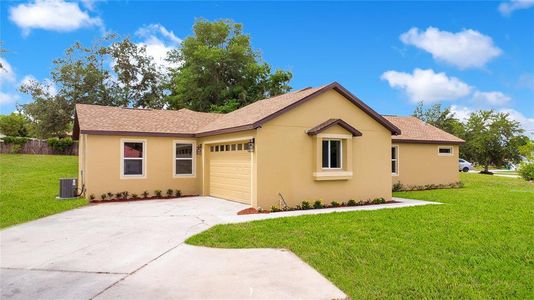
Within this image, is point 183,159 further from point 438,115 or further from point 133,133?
point 438,115

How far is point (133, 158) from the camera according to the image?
14.6 m

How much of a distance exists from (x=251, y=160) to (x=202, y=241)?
484 cm

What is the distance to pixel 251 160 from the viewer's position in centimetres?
1184

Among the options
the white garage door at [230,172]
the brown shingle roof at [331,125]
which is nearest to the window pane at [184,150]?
the white garage door at [230,172]

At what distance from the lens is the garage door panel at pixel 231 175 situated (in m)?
12.7

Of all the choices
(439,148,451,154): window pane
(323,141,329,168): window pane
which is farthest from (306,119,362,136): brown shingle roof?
(439,148,451,154): window pane

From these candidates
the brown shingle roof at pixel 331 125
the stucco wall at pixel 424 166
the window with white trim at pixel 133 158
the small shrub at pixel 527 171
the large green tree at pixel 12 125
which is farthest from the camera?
the large green tree at pixel 12 125

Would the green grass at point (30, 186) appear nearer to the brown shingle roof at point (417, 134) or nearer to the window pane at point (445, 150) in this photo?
the brown shingle roof at point (417, 134)

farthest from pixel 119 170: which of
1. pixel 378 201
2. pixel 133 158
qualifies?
pixel 378 201

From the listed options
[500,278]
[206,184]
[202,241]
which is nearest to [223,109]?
[206,184]

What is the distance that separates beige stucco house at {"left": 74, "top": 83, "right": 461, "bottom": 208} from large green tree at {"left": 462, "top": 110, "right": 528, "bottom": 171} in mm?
27481

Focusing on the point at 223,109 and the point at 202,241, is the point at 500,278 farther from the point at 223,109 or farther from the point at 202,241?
the point at 223,109

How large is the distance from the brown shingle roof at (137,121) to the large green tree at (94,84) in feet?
61.0

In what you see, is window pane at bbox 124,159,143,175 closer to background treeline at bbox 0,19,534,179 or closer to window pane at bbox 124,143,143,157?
window pane at bbox 124,143,143,157
